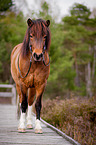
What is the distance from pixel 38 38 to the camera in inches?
157

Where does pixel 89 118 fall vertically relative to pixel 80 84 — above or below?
above

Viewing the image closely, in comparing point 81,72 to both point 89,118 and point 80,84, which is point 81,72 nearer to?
point 80,84

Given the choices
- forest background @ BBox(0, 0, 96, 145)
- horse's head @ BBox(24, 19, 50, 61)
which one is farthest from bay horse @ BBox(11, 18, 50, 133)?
forest background @ BBox(0, 0, 96, 145)

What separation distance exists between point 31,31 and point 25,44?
0.37 meters

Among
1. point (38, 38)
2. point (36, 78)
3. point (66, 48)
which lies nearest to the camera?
point (38, 38)

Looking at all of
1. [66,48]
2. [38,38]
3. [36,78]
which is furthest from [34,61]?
[66,48]

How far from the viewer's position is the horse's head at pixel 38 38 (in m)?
3.89

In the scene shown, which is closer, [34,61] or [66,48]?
[34,61]

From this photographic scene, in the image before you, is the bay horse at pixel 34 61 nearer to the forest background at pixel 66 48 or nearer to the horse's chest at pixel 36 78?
the horse's chest at pixel 36 78

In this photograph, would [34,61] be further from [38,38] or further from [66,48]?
[66,48]

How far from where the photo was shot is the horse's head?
3891 mm

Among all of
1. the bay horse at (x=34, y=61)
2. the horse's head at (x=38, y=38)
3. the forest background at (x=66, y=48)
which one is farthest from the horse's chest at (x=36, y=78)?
the forest background at (x=66, y=48)

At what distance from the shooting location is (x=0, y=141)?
3582mm

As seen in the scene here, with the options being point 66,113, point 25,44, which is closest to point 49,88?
point 66,113
